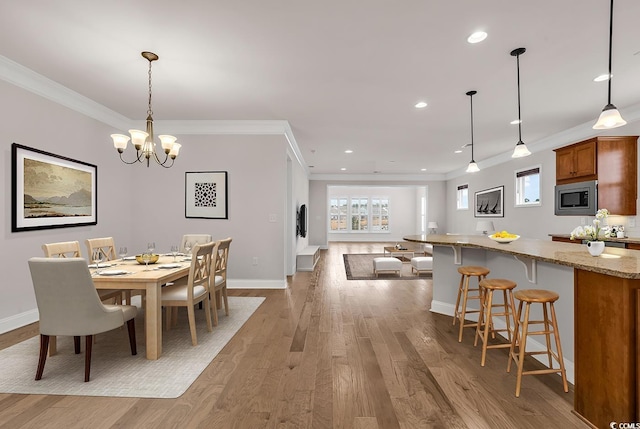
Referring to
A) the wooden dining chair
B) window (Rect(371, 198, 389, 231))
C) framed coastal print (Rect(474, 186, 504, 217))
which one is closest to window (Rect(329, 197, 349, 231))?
window (Rect(371, 198, 389, 231))

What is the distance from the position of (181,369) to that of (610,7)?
404 cm

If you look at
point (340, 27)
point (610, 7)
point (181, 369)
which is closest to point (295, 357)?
point (181, 369)

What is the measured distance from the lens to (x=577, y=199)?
4996mm

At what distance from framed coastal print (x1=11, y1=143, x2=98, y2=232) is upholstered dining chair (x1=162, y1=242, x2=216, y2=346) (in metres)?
1.79

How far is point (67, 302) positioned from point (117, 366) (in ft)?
2.17

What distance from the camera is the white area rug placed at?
7.22ft

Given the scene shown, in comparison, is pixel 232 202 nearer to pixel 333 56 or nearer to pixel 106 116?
pixel 106 116

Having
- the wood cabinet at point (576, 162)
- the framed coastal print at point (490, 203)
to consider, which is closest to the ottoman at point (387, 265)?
the wood cabinet at point (576, 162)

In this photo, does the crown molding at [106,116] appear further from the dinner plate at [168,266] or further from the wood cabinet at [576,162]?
the wood cabinet at [576,162]

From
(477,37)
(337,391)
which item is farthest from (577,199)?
(337,391)

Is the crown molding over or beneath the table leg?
over

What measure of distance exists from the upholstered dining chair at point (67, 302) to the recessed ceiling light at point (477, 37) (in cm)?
336

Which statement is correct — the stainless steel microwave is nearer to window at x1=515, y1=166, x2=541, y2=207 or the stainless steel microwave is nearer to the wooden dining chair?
window at x1=515, y1=166, x2=541, y2=207

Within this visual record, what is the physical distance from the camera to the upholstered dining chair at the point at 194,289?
9.57 feet
